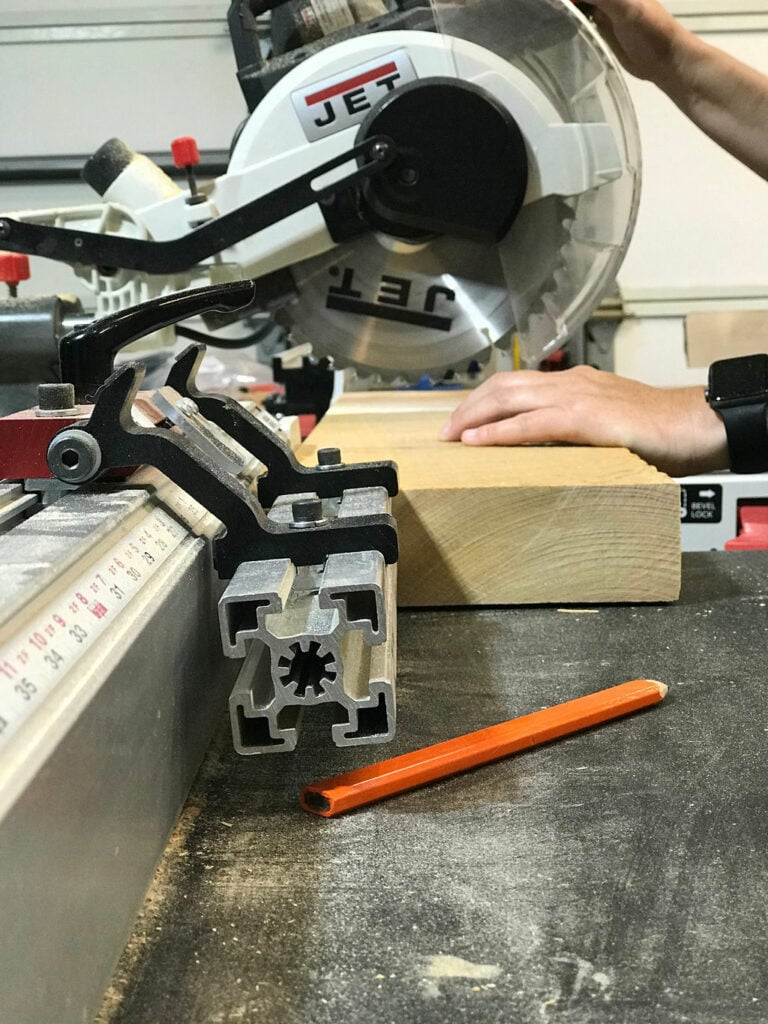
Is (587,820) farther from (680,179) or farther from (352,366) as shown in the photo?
(680,179)

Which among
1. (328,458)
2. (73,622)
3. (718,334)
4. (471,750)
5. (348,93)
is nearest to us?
(73,622)

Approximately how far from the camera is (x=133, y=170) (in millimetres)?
1318

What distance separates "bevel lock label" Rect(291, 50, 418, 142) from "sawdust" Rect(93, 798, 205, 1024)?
3.25 ft

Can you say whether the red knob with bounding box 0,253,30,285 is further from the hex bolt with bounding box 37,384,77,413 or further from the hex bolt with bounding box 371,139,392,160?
the hex bolt with bounding box 37,384,77,413

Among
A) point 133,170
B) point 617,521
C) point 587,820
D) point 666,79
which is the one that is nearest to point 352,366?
A: point 133,170

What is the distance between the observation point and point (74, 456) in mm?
589

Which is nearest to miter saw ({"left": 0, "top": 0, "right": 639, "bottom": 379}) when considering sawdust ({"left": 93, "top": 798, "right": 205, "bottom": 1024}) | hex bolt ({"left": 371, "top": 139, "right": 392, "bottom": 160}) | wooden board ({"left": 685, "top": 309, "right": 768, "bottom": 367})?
hex bolt ({"left": 371, "top": 139, "right": 392, "bottom": 160})

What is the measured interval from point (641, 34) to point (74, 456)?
140 cm

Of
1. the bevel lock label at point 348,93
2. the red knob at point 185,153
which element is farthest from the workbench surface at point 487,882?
the red knob at point 185,153

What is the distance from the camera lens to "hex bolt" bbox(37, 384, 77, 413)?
646 millimetres

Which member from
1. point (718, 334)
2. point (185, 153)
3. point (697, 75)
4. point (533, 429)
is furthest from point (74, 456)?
point (718, 334)

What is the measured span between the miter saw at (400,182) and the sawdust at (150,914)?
89 centimetres

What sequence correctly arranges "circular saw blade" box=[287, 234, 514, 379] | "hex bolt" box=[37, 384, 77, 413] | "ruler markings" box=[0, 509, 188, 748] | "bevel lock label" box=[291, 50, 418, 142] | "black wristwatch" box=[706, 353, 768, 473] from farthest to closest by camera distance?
"circular saw blade" box=[287, 234, 514, 379], "bevel lock label" box=[291, 50, 418, 142], "black wristwatch" box=[706, 353, 768, 473], "hex bolt" box=[37, 384, 77, 413], "ruler markings" box=[0, 509, 188, 748]

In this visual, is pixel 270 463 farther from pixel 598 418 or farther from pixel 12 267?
pixel 12 267
